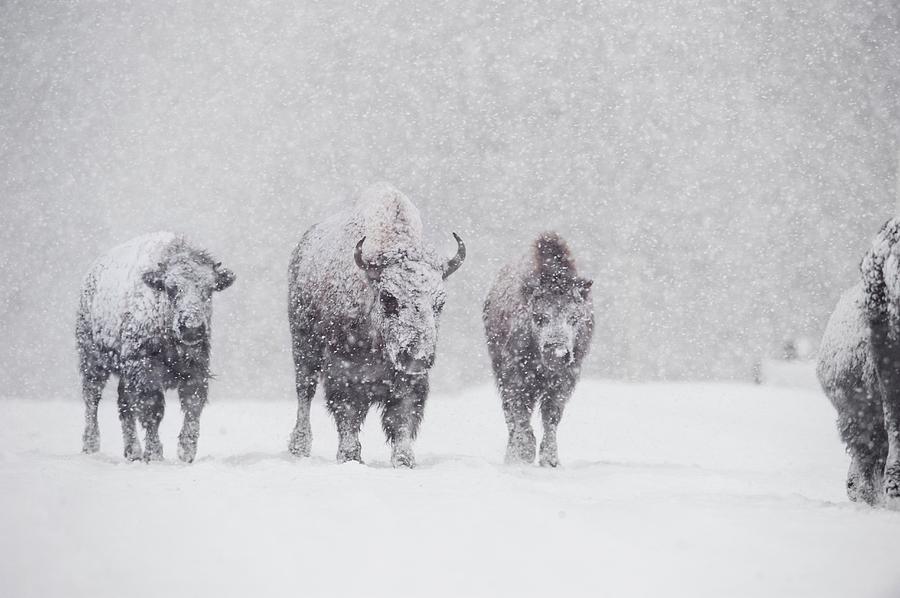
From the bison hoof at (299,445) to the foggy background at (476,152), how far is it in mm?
19758

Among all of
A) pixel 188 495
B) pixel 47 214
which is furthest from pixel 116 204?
pixel 188 495

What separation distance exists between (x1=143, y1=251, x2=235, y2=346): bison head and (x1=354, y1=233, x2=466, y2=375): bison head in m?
1.87

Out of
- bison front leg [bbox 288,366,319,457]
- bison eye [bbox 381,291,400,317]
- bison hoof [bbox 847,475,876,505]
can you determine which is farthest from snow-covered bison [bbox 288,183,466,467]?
bison hoof [bbox 847,475,876,505]

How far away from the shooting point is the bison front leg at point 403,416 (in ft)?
26.8

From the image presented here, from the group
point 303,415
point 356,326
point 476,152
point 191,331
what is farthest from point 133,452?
point 476,152

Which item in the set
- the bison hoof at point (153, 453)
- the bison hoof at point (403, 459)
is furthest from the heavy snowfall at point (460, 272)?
the bison hoof at point (153, 453)

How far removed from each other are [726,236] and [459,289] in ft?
36.1

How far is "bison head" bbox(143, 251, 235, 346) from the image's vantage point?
8844 millimetres

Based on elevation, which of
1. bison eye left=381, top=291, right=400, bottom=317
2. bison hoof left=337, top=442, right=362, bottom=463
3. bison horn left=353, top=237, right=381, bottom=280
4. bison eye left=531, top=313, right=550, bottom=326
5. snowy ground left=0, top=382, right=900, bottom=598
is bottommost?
bison hoof left=337, top=442, right=362, bottom=463

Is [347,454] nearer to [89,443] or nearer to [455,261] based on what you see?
[455,261]

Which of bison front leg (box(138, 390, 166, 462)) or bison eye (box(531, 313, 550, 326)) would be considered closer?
bison front leg (box(138, 390, 166, 462))

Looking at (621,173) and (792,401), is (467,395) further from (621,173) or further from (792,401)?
(621,173)

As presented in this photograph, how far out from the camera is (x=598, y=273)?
109ft

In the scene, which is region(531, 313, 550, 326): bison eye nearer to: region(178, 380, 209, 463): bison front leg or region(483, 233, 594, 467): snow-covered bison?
region(483, 233, 594, 467): snow-covered bison
